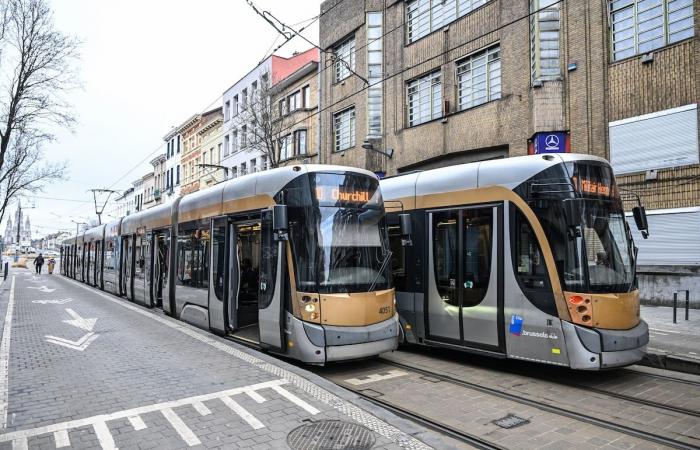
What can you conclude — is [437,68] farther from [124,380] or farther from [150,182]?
[150,182]

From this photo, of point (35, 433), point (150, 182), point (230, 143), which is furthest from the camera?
point (150, 182)

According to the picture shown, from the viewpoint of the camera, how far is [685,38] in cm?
1405

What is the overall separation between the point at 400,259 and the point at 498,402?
3.64 m

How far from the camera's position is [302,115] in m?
31.1

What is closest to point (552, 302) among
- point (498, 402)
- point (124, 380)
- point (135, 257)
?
point (498, 402)

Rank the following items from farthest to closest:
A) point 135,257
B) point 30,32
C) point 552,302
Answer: point 30,32
point 135,257
point 552,302

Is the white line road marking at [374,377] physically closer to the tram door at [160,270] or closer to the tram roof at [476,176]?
the tram roof at [476,176]

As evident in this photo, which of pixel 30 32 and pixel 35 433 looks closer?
pixel 35 433

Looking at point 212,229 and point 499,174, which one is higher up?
point 499,174

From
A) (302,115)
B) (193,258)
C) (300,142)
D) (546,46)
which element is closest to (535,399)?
(193,258)

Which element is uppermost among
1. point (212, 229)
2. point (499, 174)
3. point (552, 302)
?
point (499, 174)

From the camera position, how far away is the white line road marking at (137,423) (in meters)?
5.03

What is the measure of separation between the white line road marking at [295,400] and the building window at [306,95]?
26421mm

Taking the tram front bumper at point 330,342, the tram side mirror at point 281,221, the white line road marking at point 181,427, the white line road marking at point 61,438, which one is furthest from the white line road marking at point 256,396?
the tram side mirror at point 281,221
